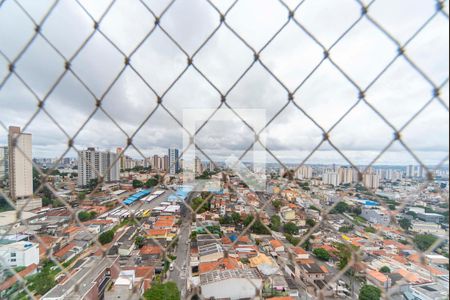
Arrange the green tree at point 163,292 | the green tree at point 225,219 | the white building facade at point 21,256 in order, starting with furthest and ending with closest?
1. the green tree at point 225,219
2. the white building facade at point 21,256
3. the green tree at point 163,292

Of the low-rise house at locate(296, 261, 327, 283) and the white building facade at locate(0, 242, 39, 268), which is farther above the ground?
the low-rise house at locate(296, 261, 327, 283)

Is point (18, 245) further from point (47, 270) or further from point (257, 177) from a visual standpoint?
point (257, 177)

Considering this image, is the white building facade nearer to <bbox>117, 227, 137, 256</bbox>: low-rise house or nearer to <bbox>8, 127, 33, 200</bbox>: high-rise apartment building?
<bbox>117, 227, 137, 256</bbox>: low-rise house

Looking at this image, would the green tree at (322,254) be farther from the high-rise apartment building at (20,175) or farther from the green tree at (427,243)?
the high-rise apartment building at (20,175)

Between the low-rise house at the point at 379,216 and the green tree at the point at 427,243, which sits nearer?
the green tree at the point at 427,243

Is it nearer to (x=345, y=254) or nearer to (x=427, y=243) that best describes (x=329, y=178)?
(x=345, y=254)

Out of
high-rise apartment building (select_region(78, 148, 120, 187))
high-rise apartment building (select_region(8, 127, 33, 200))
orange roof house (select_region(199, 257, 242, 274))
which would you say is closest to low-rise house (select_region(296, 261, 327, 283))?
orange roof house (select_region(199, 257, 242, 274))

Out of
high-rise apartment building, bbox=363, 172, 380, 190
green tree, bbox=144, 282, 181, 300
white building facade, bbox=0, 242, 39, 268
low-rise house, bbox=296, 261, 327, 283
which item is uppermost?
high-rise apartment building, bbox=363, 172, 380, 190

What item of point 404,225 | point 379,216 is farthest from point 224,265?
point 404,225

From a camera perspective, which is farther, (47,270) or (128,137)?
(47,270)

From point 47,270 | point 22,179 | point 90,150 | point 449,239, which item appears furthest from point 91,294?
point 449,239

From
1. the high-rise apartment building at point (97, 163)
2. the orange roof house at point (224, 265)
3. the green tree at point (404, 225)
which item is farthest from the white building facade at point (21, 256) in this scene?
the green tree at point (404, 225)
